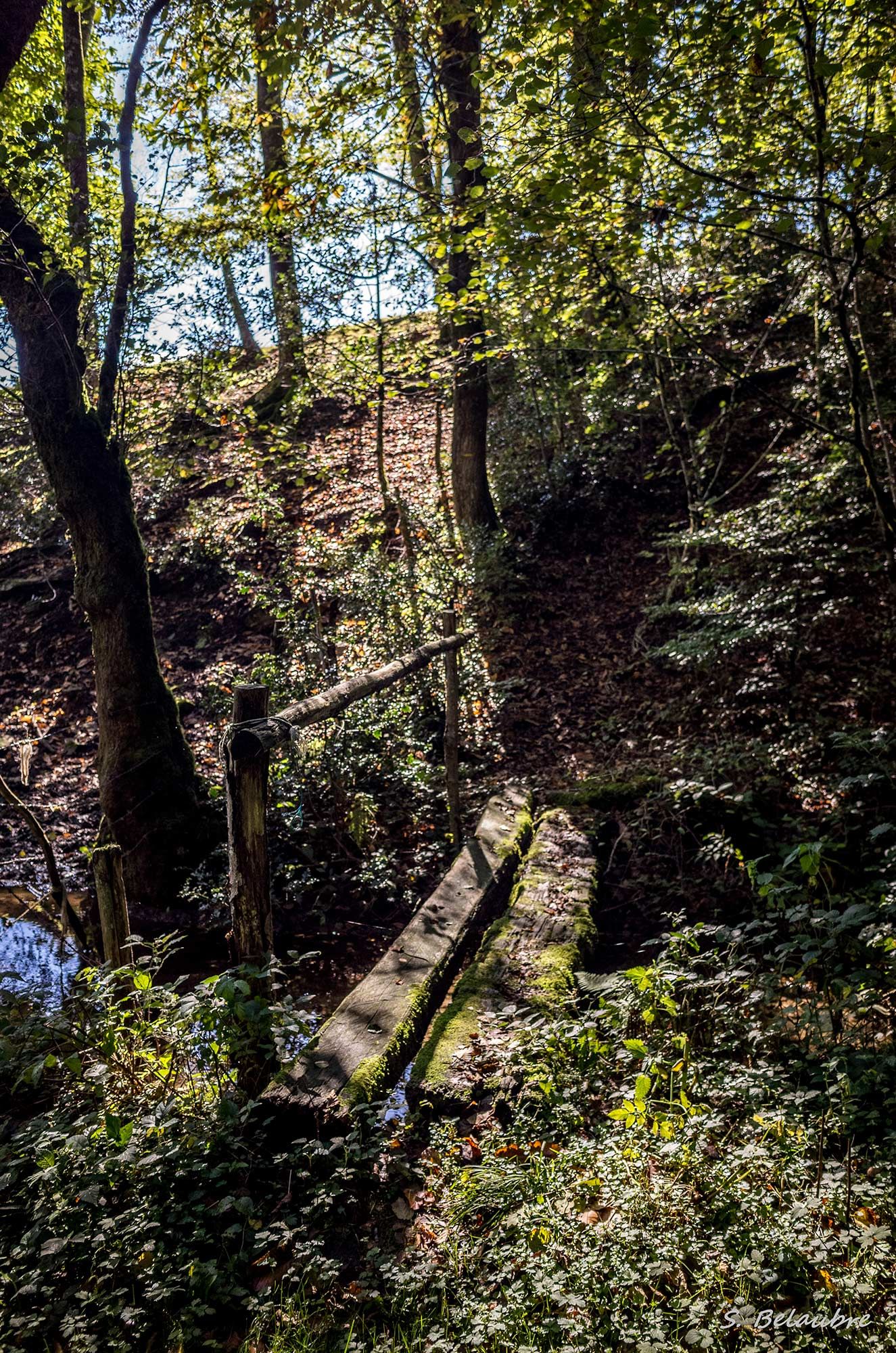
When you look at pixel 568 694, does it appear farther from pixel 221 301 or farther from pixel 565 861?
pixel 221 301

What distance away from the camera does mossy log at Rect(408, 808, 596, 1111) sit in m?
3.46

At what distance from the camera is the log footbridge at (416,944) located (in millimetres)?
3324

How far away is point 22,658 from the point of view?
454 inches

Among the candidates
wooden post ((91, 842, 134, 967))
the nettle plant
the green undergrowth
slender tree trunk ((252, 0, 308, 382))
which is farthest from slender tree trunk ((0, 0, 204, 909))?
the green undergrowth

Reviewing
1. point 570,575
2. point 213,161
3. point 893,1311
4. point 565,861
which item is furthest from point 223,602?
point 893,1311

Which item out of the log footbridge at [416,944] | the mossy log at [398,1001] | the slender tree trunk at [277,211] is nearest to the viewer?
the mossy log at [398,1001]

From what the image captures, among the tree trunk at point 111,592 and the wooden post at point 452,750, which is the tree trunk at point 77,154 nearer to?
the tree trunk at point 111,592

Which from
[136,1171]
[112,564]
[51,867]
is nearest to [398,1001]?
[136,1171]

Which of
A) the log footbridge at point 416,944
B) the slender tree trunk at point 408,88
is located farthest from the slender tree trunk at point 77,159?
the log footbridge at point 416,944

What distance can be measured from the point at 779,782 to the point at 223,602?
878 centimetres

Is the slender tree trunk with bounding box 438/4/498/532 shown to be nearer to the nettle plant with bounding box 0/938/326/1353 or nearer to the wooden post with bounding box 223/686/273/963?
the wooden post with bounding box 223/686/273/963

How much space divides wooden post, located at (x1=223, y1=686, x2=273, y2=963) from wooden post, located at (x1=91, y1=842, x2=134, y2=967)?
3.42ft

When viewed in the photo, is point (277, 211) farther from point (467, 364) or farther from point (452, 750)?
point (452, 750)

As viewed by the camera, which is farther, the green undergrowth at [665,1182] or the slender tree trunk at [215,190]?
the slender tree trunk at [215,190]
